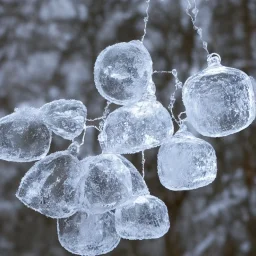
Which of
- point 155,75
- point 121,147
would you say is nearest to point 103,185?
point 121,147

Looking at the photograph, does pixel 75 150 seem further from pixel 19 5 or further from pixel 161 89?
pixel 19 5

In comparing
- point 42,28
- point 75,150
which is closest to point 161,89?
point 42,28

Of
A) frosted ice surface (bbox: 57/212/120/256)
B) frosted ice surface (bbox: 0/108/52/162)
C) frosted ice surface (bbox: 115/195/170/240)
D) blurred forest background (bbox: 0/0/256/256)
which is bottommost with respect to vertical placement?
blurred forest background (bbox: 0/0/256/256)

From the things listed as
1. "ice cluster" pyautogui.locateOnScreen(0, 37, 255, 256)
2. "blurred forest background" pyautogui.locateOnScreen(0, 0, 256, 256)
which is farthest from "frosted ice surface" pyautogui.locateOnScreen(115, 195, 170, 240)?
"blurred forest background" pyautogui.locateOnScreen(0, 0, 256, 256)

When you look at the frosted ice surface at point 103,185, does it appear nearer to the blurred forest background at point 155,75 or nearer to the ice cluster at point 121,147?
the ice cluster at point 121,147

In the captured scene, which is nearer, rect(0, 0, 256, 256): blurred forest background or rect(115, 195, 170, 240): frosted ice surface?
rect(115, 195, 170, 240): frosted ice surface

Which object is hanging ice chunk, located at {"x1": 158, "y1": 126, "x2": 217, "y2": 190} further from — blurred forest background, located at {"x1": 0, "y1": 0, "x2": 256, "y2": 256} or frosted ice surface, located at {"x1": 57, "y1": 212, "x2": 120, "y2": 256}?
blurred forest background, located at {"x1": 0, "y1": 0, "x2": 256, "y2": 256}

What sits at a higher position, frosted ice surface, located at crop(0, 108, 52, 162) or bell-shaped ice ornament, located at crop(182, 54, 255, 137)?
bell-shaped ice ornament, located at crop(182, 54, 255, 137)
